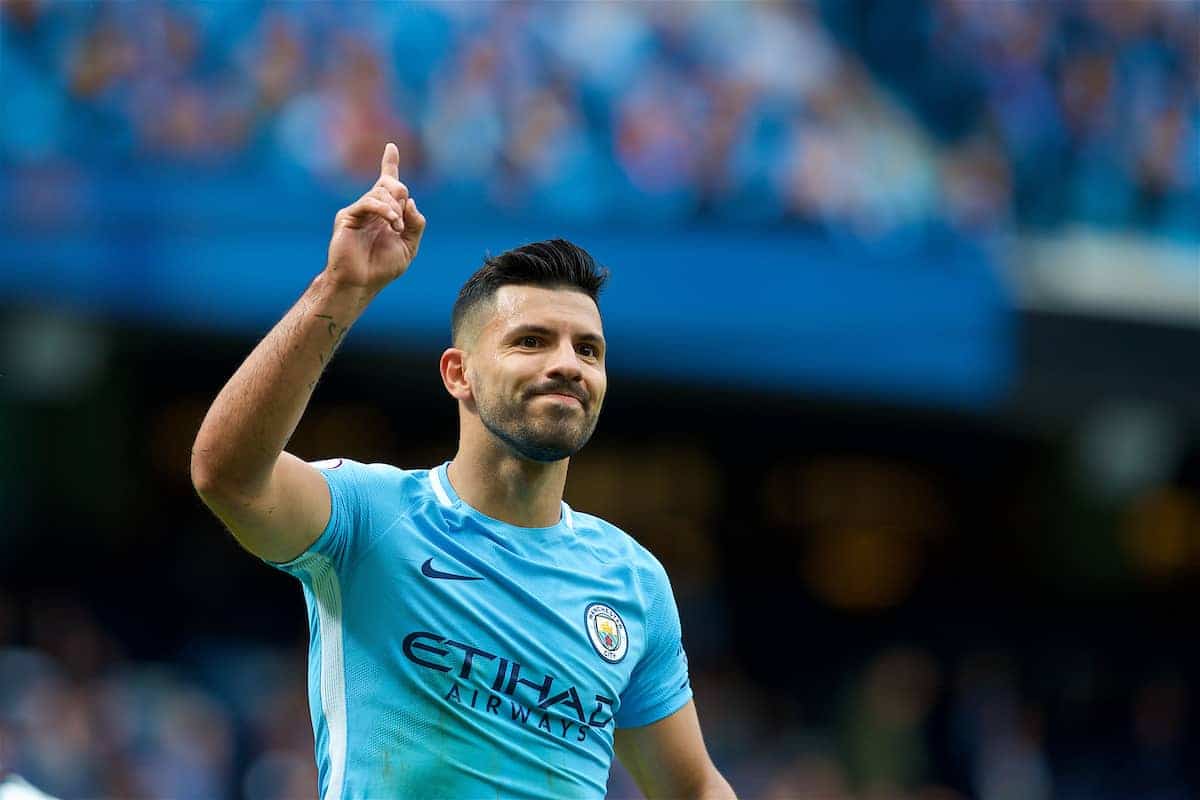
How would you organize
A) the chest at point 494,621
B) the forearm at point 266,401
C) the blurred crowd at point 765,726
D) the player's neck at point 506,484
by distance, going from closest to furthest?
the forearm at point 266,401 < the chest at point 494,621 < the player's neck at point 506,484 < the blurred crowd at point 765,726

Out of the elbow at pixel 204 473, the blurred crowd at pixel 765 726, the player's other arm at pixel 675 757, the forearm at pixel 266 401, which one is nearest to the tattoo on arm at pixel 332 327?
the forearm at pixel 266 401

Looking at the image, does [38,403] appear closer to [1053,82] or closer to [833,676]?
[833,676]

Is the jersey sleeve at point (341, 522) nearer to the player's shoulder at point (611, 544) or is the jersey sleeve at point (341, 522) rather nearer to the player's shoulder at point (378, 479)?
the player's shoulder at point (378, 479)

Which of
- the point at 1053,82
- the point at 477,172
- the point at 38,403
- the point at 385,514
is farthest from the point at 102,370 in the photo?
the point at 385,514

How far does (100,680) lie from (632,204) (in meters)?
5.22

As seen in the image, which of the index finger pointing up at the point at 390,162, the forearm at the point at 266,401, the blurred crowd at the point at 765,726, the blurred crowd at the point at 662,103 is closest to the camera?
the forearm at the point at 266,401

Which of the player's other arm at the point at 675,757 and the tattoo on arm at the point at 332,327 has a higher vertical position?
the tattoo on arm at the point at 332,327

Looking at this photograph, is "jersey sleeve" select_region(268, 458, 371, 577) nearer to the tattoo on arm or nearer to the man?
the man

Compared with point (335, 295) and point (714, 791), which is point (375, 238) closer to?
point (335, 295)

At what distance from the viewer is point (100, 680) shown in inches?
433

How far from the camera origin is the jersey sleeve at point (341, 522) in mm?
3604

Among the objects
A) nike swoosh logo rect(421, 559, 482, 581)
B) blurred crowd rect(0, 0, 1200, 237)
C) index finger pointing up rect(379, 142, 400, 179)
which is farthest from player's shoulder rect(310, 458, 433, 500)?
blurred crowd rect(0, 0, 1200, 237)

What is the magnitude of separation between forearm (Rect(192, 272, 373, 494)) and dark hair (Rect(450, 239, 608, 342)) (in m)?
0.68

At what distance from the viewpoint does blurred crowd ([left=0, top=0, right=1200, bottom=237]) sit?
1154 centimetres
